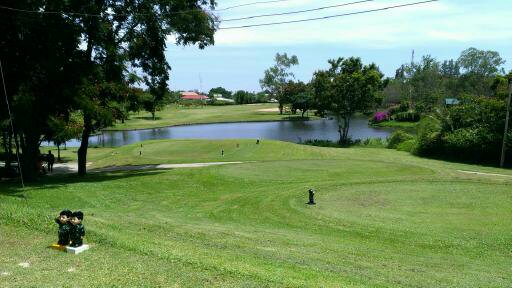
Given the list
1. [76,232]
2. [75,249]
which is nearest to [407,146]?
[76,232]

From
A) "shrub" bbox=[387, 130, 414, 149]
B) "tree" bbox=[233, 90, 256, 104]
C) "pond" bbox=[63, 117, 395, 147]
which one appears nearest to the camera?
"shrub" bbox=[387, 130, 414, 149]

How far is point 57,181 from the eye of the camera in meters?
26.0

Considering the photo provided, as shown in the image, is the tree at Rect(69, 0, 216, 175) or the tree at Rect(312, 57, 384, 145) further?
the tree at Rect(312, 57, 384, 145)

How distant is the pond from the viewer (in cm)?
7350

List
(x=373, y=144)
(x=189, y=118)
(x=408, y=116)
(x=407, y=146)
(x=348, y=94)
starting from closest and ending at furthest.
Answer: (x=407, y=146)
(x=373, y=144)
(x=348, y=94)
(x=408, y=116)
(x=189, y=118)

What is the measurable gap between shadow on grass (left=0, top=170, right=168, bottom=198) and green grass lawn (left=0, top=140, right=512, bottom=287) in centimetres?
9

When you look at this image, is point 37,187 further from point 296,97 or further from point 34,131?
point 296,97

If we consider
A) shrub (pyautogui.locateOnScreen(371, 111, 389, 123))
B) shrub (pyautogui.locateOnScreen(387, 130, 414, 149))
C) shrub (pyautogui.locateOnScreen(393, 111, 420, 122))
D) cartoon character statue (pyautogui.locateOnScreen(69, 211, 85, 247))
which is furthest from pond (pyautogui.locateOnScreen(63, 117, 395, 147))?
cartoon character statue (pyautogui.locateOnScreen(69, 211, 85, 247))

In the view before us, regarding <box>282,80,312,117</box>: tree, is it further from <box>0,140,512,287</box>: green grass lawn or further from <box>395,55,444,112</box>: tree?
<box>0,140,512,287</box>: green grass lawn

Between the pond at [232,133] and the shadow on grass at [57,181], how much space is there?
41847mm

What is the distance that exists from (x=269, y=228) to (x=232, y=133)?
6666 centimetres

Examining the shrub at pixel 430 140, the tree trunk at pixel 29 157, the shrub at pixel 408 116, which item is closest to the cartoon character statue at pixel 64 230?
the tree trunk at pixel 29 157

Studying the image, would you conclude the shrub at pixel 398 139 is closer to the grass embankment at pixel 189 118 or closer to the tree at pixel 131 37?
the tree at pixel 131 37

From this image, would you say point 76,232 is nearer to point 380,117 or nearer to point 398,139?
point 398,139
